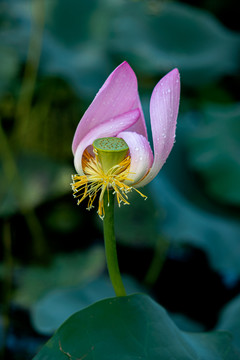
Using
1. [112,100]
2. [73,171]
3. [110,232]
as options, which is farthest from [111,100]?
[73,171]

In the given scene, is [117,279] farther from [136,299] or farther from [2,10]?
[2,10]

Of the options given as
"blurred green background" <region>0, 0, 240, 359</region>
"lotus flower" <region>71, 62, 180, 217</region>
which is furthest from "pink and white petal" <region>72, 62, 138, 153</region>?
"blurred green background" <region>0, 0, 240, 359</region>

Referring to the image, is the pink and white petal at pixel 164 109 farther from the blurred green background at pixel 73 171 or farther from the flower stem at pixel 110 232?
the blurred green background at pixel 73 171

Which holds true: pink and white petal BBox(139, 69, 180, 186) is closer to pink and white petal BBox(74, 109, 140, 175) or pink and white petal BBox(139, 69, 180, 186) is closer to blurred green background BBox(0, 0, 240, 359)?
pink and white petal BBox(74, 109, 140, 175)

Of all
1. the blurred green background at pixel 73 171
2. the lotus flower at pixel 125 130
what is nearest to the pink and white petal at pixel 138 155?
the lotus flower at pixel 125 130

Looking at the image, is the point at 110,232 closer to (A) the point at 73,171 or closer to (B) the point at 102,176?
(B) the point at 102,176

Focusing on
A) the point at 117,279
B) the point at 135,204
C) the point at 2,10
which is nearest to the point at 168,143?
the point at 117,279
